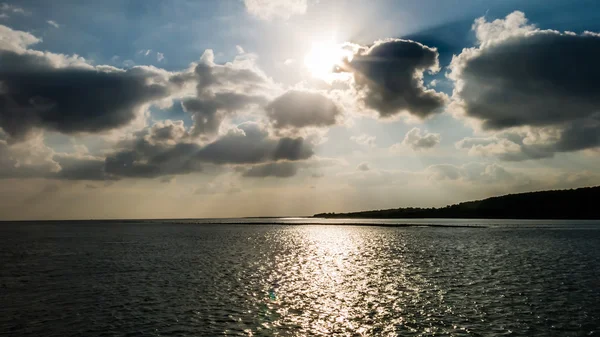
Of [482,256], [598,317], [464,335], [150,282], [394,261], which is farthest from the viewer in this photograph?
[482,256]

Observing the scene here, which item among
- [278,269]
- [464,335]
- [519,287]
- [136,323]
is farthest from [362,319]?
[278,269]

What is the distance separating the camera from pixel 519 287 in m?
41.0

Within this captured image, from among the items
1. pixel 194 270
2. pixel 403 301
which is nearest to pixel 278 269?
pixel 194 270

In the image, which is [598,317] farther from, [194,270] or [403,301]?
[194,270]

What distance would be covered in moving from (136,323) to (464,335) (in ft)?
70.7

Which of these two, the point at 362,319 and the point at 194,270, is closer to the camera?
the point at 362,319

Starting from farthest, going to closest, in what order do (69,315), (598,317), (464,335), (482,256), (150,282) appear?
(482,256)
(150,282)
(69,315)
(598,317)
(464,335)

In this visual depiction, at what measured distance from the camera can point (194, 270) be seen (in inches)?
2281

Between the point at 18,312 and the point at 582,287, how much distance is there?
49.7m

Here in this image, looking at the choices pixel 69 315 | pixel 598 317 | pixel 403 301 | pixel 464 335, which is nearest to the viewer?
pixel 464 335

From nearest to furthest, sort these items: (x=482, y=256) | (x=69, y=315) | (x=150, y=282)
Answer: (x=69, y=315)
(x=150, y=282)
(x=482, y=256)

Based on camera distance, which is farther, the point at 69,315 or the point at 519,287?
the point at 519,287

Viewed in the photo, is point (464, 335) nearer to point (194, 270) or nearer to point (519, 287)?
point (519, 287)

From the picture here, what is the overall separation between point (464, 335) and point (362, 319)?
23.6 feet
